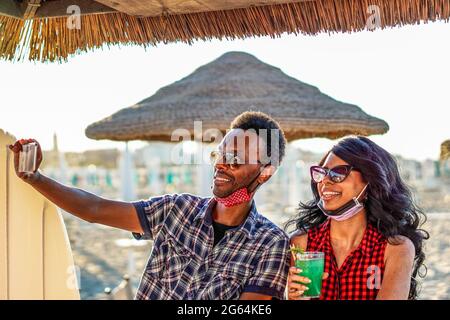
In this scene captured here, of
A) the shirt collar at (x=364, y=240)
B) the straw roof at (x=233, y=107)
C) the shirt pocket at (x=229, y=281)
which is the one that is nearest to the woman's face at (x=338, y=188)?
the shirt collar at (x=364, y=240)

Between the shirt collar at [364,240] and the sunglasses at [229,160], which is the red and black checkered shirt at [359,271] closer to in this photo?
the shirt collar at [364,240]

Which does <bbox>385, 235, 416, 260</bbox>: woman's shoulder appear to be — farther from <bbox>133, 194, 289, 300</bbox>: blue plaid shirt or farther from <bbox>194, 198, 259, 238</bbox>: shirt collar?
<bbox>194, 198, 259, 238</bbox>: shirt collar

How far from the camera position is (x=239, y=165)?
113 inches

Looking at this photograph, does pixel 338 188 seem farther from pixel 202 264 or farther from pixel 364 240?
pixel 202 264

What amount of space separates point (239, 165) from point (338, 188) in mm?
369

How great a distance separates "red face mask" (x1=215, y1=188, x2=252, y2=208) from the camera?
2.85 metres

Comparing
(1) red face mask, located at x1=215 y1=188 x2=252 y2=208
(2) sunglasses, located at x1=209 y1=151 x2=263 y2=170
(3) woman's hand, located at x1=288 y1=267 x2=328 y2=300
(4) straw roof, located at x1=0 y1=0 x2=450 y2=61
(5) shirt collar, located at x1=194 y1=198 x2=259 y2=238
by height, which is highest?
(4) straw roof, located at x1=0 y1=0 x2=450 y2=61

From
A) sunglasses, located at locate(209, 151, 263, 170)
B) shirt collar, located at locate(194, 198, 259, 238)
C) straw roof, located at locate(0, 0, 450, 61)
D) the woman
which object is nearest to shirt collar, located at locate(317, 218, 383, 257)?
the woman

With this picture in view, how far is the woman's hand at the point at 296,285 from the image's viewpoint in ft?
8.51

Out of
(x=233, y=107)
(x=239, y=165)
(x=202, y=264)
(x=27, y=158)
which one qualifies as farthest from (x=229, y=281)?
(x=233, y=107)

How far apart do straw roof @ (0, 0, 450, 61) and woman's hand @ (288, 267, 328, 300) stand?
3.58ft

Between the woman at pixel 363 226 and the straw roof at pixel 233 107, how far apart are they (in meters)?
5.04

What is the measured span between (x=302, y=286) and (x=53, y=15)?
5.25 feet

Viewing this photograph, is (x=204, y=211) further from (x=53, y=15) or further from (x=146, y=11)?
(x=53, y=15)
